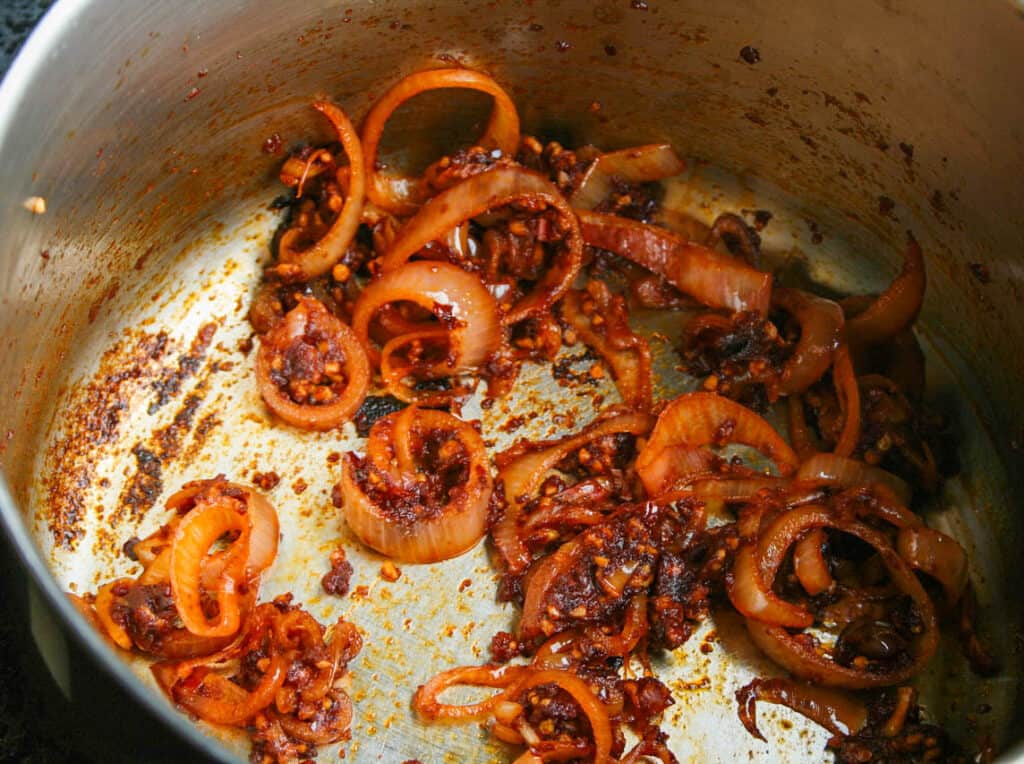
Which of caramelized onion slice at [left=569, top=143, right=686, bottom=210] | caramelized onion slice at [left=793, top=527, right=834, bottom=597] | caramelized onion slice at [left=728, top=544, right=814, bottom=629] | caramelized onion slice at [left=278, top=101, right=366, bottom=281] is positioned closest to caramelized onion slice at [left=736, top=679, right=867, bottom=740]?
caramelized onion slice at [left=728, top=544, right=814, bottom=629]

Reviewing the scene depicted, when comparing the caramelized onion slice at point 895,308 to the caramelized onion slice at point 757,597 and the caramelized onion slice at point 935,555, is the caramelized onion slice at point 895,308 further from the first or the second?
the caramelized onion slice at point 757,597

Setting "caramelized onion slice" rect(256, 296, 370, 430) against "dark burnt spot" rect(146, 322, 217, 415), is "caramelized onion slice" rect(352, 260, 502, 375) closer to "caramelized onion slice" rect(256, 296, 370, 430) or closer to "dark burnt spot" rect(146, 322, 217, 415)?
"caramelized onion slice" rect(256, 296, 370, 430)

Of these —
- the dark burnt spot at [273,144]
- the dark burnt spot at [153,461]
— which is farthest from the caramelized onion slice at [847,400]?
the dark burnt spot at [153,461]

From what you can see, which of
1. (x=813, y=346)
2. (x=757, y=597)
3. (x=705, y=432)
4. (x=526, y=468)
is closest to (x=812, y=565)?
(x=757, y=597)

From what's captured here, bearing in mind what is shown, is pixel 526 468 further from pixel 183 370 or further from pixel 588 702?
pixel 183 370

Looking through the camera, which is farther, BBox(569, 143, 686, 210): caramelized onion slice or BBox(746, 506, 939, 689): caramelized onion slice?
BBox(569, 143, 686, 210): caramelized onion slice

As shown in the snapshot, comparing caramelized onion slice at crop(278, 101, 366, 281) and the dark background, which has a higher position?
caramelized onion slice at crop(278, 101, 366, 281)

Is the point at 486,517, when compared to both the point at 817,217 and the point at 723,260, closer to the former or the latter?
the point at 723,260
